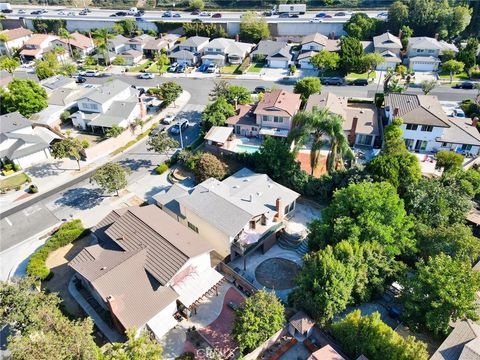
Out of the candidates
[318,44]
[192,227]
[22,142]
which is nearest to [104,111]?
[22,142]

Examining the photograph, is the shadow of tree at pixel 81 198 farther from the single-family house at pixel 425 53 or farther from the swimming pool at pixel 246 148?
the single-family house at pixel 425 53

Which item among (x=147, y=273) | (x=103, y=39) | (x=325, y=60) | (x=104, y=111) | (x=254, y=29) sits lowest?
(x=147, y=273)

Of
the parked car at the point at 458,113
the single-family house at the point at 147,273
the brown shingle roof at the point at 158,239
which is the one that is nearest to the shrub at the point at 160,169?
the brown shingle roof at the point at 158,239

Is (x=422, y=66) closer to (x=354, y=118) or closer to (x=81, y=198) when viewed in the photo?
(x=354, y=118)

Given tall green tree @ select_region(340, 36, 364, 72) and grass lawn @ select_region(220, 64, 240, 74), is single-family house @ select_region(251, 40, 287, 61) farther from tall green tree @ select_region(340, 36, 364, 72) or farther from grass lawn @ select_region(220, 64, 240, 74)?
tall green tree @ select_region(340, 36, 364, 72)

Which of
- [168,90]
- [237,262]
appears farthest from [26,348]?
[168,90]

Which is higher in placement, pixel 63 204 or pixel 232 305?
pixel 63 204

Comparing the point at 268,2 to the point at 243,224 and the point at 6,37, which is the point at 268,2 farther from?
the point at 243,224
